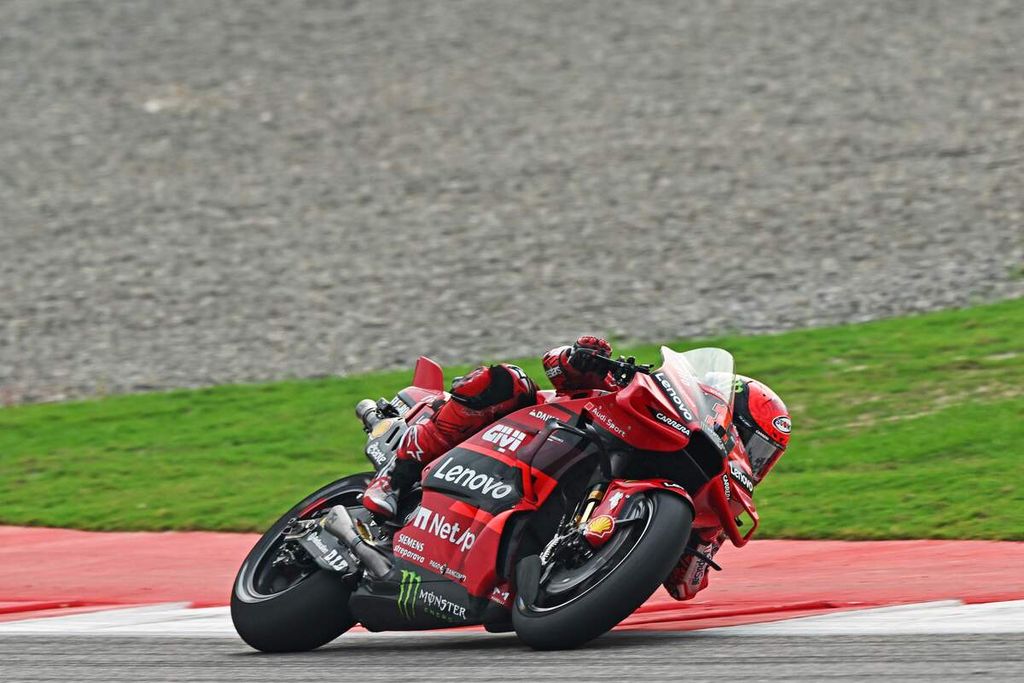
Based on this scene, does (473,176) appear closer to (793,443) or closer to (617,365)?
(793,443)

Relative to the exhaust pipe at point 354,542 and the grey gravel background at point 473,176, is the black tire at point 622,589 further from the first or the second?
the grey gravel background at point 473,176

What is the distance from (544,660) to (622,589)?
0.41 metres

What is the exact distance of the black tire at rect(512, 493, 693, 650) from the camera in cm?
605

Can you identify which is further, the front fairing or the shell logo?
the front fairing

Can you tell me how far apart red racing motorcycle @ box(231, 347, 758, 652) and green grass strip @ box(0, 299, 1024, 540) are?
179 inches

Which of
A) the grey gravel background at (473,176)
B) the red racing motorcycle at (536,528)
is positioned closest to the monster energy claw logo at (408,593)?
the red racing motorcycle at (536,528)

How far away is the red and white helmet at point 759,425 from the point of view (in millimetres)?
7129

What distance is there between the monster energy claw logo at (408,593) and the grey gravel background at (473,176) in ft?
42.7

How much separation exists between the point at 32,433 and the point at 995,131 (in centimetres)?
1811

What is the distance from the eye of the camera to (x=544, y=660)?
20.0 ft

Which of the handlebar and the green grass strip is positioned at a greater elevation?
the handlebar

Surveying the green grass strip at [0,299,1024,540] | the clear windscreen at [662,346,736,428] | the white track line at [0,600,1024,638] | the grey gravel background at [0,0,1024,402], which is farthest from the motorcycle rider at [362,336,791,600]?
the grey gravel background at [0,0,1024,402]

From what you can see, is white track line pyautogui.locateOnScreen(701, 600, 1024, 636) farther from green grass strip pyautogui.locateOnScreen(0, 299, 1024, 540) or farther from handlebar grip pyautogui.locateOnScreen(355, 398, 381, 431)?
green grass strip pyautogui.locateOnScreen(0, 299, 1024, 540)

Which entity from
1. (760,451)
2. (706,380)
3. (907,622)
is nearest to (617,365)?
(706,380)
